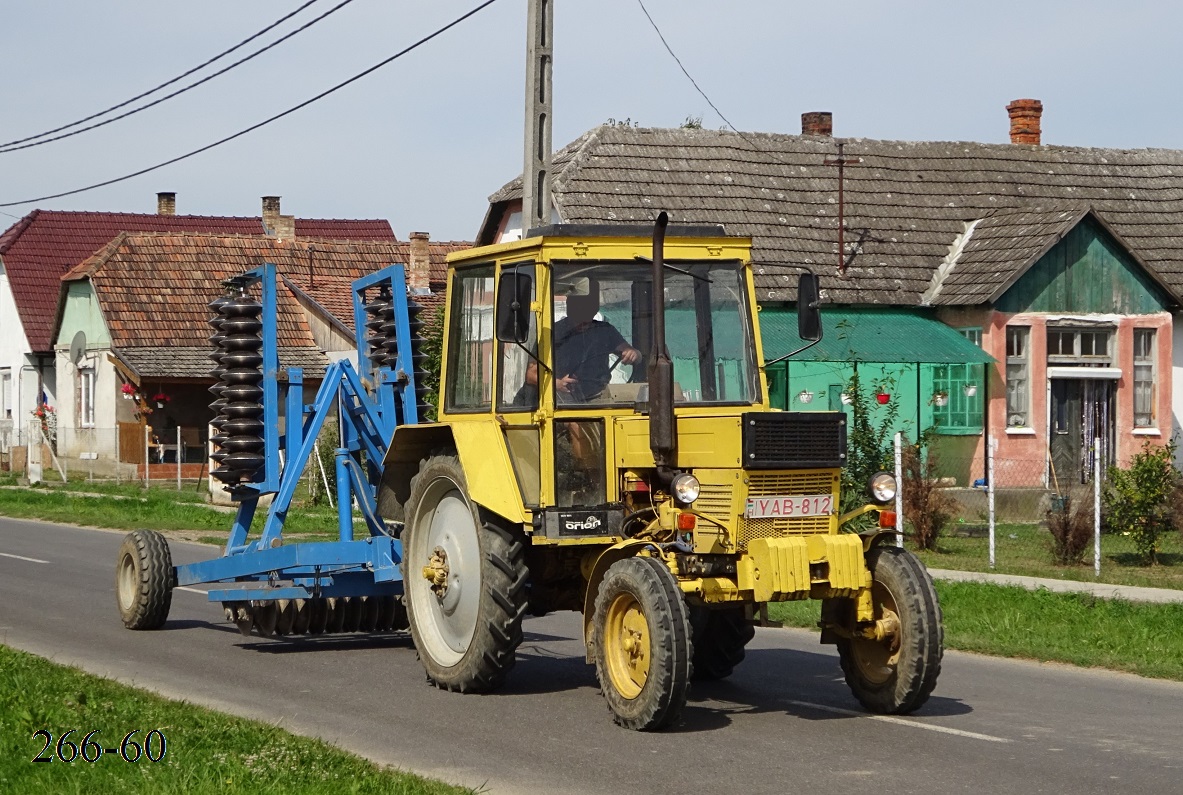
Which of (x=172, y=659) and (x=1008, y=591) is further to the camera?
(x=1008, y=591)

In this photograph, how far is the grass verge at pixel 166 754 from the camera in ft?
24.7

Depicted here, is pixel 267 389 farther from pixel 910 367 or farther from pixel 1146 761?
pixel 910 367

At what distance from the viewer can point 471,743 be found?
9078 mm

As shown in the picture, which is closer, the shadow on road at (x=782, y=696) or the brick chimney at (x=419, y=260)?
the shadow on road at (x=782, y=696)

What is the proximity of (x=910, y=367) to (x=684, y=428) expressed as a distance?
65.8 ft

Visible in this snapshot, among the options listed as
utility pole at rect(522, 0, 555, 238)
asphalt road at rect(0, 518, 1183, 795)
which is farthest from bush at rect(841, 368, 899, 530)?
asphalt road at rect(0, 518, 1183, 795)

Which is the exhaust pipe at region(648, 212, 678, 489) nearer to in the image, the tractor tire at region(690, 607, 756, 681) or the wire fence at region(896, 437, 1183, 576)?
the tractor tire at region(690, 607, 756, 681)

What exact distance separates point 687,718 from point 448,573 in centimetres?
202

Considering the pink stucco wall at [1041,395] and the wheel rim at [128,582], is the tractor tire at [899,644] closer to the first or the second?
the wheel rim at [128,582]

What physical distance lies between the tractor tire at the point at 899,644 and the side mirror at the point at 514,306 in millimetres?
2342

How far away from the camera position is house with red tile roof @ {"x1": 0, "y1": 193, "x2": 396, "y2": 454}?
53.9m

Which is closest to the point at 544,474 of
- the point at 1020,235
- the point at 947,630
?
the point at 947,630

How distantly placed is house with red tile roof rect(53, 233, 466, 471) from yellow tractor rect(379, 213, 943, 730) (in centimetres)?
3219

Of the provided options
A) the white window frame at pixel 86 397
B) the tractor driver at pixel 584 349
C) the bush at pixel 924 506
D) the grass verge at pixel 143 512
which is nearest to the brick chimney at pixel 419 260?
the white window frame at pixel 86 397
